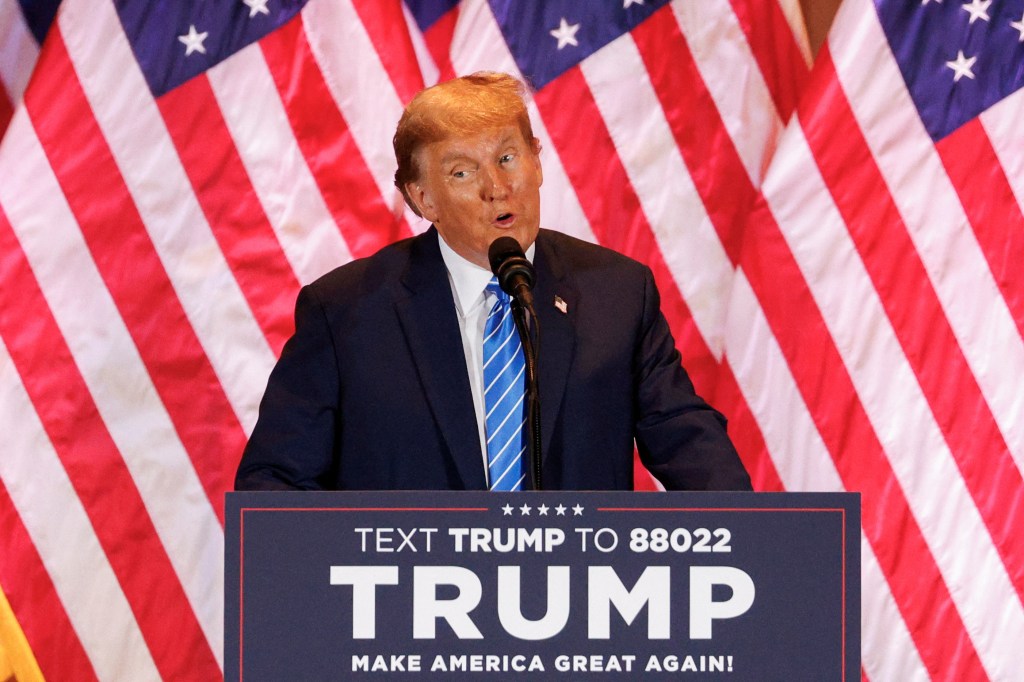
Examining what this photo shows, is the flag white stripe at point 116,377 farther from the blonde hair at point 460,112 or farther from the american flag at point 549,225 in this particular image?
the blonde hair at point 460,112

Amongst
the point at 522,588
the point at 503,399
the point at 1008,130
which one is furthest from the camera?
the point at 1008,130

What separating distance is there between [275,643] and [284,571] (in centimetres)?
8

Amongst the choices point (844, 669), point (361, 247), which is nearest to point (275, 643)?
point (844, 669)

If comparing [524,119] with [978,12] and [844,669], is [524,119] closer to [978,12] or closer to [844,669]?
[844,669]

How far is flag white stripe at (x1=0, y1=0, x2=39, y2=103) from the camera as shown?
3.18 m

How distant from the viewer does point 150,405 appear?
3131 millimetres

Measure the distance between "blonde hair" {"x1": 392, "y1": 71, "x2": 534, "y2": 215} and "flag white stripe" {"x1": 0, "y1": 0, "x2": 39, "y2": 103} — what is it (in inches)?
55.9

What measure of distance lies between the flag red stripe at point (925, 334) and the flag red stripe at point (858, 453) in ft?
0.56

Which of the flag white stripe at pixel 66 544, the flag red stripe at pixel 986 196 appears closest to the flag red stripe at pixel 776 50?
the flag red stripe at pixel 986 196

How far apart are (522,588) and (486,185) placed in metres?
0.94

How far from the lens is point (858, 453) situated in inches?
122

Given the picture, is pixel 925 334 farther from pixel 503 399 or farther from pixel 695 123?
pixel 503 399

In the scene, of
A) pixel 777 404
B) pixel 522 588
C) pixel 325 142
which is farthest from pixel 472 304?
pixel 777 404

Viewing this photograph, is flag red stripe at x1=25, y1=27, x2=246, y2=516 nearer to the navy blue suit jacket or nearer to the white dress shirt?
the navy blue suit jacket
